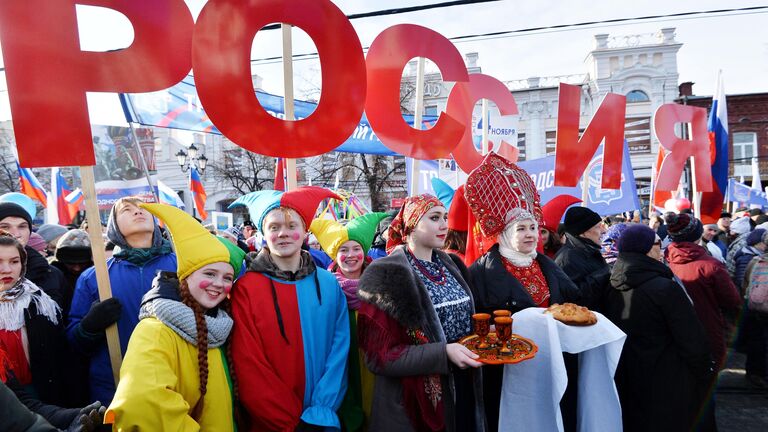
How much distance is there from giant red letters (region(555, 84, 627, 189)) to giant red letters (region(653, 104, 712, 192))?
928mm

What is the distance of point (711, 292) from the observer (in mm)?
4246

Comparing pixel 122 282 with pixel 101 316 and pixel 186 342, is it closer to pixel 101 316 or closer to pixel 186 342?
pixel 101 316

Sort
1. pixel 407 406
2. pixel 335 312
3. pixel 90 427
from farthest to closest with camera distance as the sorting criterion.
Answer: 1. pixel 335 312
2. pixel 407 406
3. pixel 90 427

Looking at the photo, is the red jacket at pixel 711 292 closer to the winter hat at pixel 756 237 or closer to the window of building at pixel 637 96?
the winter hat at pixel 756 237

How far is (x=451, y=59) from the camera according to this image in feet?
13.4

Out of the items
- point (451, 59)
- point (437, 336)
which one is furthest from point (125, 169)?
point (437, 336)

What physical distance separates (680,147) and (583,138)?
6.43 feet

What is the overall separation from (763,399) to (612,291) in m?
3.14

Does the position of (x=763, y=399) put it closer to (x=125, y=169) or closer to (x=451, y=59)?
(x=451, y=59)

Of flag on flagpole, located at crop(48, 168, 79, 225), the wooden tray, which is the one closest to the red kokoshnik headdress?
the wooden tray

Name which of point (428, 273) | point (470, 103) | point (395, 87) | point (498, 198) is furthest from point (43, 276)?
point (470, 103)

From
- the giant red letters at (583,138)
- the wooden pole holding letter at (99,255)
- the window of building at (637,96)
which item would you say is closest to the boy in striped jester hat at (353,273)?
the wooden pole holding letter at (99,255)

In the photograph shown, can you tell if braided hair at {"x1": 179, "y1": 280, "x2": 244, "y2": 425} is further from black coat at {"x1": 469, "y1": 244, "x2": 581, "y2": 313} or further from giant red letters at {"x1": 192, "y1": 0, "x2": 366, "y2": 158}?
black coat at {"x1": 469, "y1": 244, "x2": 581, "y2": 313}

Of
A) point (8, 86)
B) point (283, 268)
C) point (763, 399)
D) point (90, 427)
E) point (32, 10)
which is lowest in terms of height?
point (763, 399)
